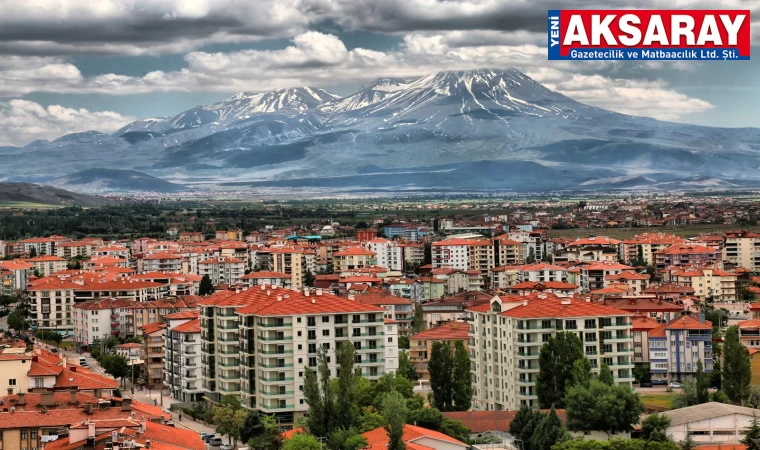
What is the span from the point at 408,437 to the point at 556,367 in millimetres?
8595

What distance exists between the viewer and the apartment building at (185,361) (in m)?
47.4

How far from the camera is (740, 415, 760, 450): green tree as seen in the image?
1196 inches

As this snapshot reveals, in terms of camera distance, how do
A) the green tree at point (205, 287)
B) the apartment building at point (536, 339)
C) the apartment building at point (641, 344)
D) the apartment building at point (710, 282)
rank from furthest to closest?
the apartment building at point (710, 282) → the green tree at point (205, 287) → the apartment building at point (641, 344) → the apartment building at point (536, 339)

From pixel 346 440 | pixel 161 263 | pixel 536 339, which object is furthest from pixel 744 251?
pixel 346 440

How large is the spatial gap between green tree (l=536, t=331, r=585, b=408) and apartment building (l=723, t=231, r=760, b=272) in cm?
6148

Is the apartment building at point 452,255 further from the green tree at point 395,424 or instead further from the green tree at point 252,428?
the green tree at point 395,424

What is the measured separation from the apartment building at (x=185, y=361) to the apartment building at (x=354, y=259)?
48.9 m

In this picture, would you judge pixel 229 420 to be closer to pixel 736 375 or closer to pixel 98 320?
pixel 736 375

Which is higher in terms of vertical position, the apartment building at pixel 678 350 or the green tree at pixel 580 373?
the green tree at pixel 580 373

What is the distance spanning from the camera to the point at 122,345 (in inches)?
2328

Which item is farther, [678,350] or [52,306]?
[52,306]

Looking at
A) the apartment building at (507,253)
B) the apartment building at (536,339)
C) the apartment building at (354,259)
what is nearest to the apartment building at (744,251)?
the apartment building at (507,253)

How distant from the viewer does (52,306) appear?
73312 mm

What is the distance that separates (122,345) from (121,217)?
122 m
